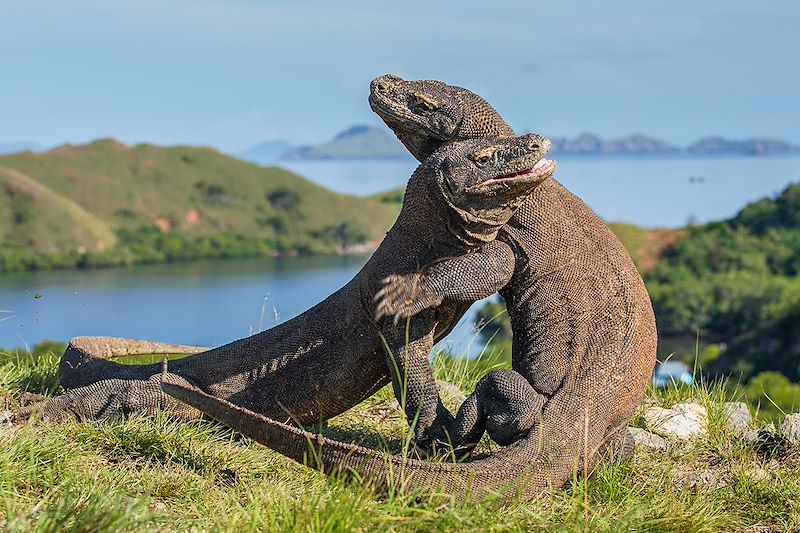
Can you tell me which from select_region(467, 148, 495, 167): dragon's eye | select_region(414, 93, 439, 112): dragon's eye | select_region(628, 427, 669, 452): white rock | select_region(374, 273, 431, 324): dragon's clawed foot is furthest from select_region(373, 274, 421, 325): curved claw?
select_region(628, 427, 669, 452): white rock

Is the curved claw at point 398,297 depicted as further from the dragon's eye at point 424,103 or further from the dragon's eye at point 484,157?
the dragon's eye at point 424,103

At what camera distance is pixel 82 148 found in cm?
17275

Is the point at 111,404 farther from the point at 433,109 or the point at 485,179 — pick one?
the point at 485,179

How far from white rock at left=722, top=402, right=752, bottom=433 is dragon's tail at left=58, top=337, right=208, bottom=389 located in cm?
474

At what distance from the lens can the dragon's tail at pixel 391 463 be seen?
237 inches

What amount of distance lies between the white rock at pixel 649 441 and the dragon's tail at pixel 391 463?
1.99 meters

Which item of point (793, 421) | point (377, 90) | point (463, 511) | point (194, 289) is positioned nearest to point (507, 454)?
point (463, 511)

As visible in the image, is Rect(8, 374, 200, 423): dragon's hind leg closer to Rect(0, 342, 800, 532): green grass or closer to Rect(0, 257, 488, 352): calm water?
Rect(0, 342, 800, 532): green grass

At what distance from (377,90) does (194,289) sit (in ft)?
349

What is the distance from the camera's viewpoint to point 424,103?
6973 mm

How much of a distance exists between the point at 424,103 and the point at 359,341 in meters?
1.66

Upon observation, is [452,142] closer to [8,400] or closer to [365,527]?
[365,527]

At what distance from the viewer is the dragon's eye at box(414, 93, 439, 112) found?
6961 mm

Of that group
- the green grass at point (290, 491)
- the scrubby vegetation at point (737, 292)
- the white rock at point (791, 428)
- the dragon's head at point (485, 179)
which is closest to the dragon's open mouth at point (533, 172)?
the dragon's head at point (485, 179)
